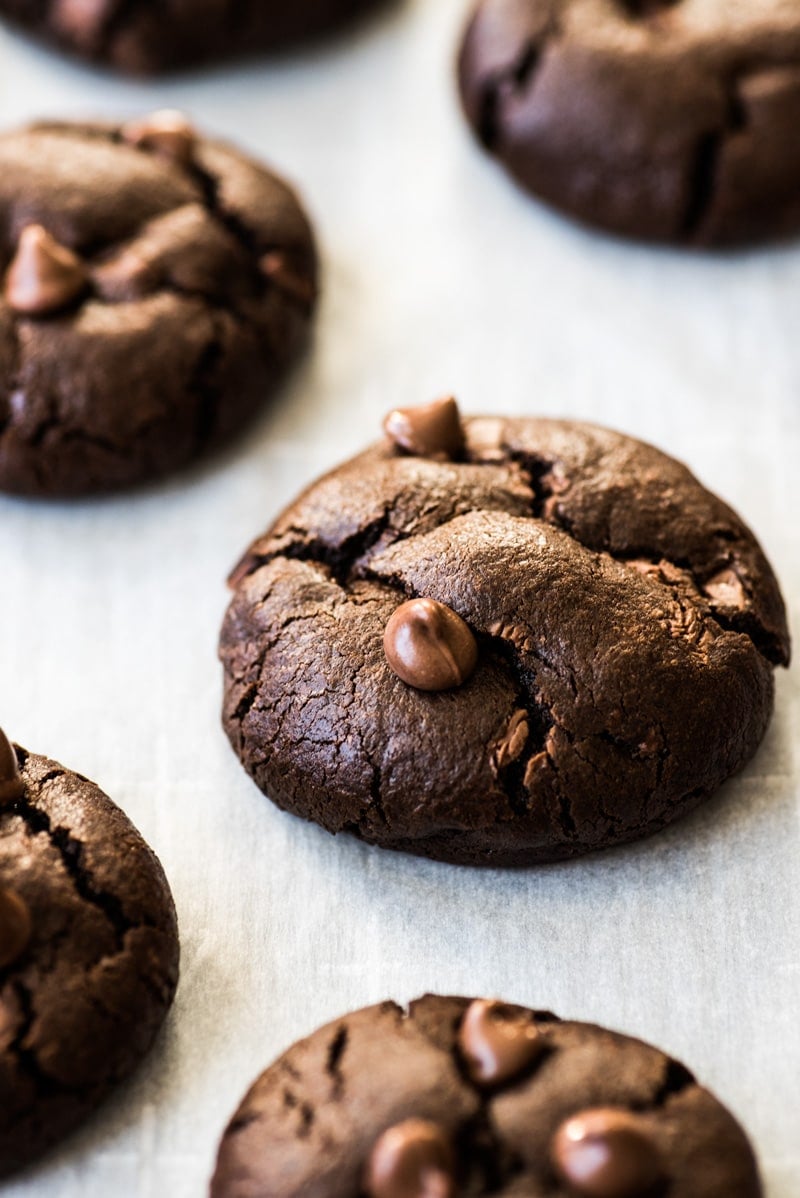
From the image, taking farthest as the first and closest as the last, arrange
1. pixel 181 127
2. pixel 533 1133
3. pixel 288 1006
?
pixel 181 127 < pixel 288 1006 < pixel 533 1133

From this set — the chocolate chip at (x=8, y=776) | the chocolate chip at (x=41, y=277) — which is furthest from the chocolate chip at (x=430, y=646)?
the chocolate chip at (x=41, y=277)

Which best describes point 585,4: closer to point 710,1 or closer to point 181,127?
point 710,1

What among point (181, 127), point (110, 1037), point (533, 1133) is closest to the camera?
point (533, 1133)

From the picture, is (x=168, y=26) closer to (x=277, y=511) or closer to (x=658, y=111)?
(x=658, y=111)

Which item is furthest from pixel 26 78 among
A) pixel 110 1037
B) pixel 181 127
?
pixel 110 1037

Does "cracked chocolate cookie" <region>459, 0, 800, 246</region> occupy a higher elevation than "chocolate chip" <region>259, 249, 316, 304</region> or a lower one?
higher

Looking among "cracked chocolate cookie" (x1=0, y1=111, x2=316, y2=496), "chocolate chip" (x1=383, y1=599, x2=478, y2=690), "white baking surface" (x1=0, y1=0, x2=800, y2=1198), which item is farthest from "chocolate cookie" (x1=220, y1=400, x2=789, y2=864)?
"cracked chocolate cookie" (x1=0, y1=111, x2=316, y2=496)

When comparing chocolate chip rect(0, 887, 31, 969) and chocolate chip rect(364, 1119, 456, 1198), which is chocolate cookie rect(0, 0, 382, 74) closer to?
chocolate chip rect(0, 887, 31, 969)
